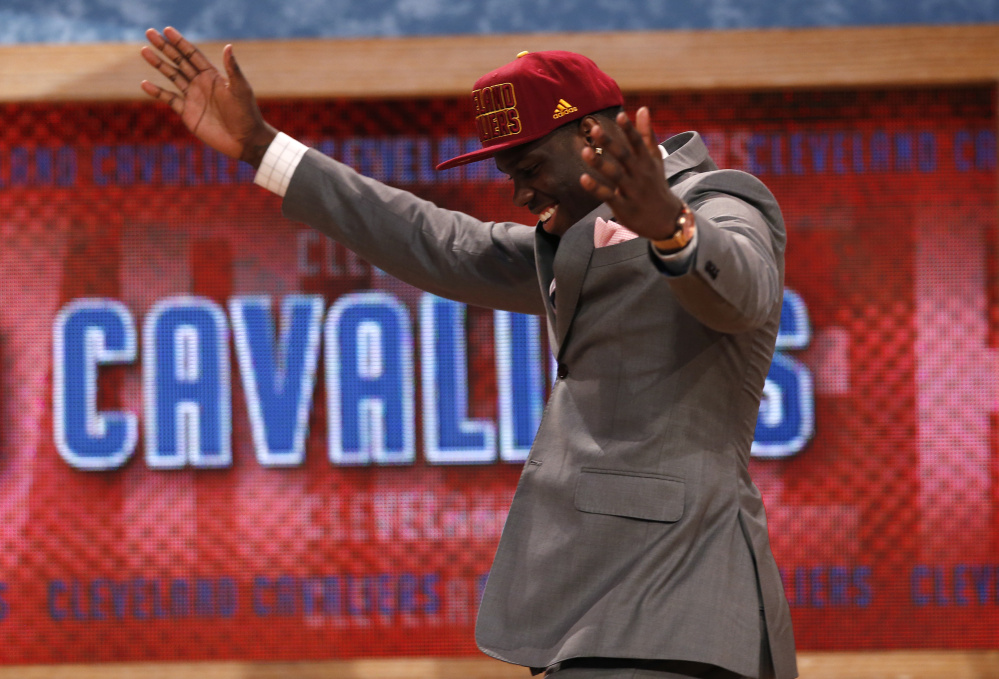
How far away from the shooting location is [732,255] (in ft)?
3.30

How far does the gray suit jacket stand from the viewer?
46.3 inches

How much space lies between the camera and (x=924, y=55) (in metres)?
2.39

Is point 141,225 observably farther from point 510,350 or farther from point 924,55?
point 924,55

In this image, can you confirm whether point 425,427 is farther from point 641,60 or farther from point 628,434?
point 628,434

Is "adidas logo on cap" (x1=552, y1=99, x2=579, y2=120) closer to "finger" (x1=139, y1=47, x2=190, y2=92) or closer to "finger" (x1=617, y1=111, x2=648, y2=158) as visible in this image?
Result: "finger" (x1=617, y1=111, x2=648, y2=158)

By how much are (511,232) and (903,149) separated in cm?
132

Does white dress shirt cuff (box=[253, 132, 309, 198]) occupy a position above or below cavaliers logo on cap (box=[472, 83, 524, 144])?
below

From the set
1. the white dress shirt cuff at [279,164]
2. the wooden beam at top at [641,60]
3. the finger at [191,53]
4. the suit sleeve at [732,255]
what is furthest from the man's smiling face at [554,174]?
the wooden beam at top at [641,60]

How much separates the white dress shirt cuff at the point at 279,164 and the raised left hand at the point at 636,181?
23.8 inches

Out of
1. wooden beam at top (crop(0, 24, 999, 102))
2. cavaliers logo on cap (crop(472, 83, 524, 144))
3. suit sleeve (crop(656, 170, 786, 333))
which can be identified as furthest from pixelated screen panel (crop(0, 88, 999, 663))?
suit sleeve (crop(656, 170, 786, 333))

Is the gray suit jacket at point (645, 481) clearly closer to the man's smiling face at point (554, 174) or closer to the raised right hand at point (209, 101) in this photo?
the man's smiling face at point (554, 174)

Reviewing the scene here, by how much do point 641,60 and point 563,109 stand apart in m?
1.16

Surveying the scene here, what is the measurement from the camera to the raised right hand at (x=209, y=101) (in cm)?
142

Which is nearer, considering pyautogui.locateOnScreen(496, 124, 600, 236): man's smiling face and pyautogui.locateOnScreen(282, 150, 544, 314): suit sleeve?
pyautogui.locateOnScreen(496, 124, 600, 236): man's smiling face
